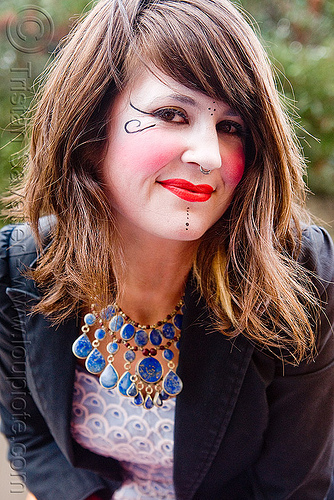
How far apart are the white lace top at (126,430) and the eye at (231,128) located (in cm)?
58

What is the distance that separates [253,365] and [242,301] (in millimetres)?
151

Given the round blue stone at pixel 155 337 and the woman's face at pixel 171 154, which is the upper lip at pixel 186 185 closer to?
the woman's face at pixel 171 154

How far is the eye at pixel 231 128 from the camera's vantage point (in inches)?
35.3

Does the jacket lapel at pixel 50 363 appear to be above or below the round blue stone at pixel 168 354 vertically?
below

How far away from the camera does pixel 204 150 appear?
0.84m

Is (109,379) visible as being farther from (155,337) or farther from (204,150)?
(204,150)

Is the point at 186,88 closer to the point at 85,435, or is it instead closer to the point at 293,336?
the point at 293,336

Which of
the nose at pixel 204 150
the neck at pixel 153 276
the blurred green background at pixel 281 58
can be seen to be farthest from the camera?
the blurred green background at pixel 281 58

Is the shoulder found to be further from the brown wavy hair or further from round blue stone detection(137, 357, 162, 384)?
round blue stone detection(137, 357, 162, 384)

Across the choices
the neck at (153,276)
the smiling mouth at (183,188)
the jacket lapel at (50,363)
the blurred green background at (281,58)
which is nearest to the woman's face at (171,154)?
the smiling mouth at (183,188)

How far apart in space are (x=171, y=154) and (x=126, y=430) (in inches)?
24.8

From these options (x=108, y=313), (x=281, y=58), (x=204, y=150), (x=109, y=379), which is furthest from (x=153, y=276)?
(x=281, y=58)

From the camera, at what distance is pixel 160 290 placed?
1097 mm

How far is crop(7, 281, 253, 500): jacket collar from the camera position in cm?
105
